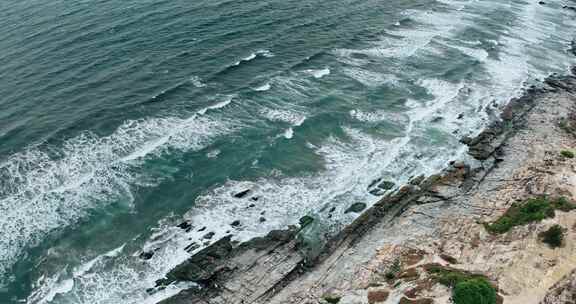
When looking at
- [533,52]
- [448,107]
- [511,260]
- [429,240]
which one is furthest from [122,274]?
[533,52]

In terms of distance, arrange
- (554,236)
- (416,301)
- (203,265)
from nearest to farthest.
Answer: (416,301) → (554,236) → (203,265)

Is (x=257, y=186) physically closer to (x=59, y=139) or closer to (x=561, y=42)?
(x=59, y=139)

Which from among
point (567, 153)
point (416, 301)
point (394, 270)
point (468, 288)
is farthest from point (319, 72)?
point (468, 288)

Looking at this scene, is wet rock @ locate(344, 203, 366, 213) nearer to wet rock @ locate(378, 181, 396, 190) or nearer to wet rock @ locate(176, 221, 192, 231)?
wet rock @ locate(378, 181, 396, 190)

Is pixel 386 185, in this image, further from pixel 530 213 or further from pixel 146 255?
pixel 146 255

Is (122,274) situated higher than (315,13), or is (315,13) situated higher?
(315,13)

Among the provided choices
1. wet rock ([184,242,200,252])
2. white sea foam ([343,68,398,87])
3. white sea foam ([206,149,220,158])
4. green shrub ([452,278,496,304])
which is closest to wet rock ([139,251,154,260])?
wet rock ([184,242,200,252])

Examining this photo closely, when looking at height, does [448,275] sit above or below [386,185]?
above
